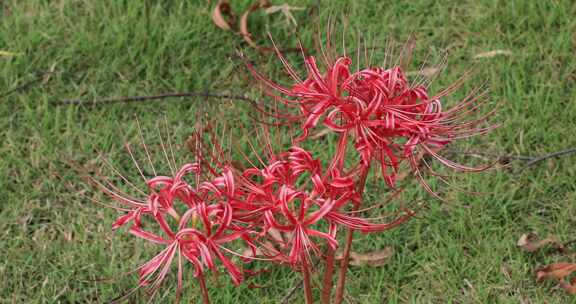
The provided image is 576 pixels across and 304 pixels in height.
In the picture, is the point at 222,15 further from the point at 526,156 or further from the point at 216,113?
the point at 526,156

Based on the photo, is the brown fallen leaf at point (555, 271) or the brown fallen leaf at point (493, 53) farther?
the brown fallen leaf at point (493, 53)

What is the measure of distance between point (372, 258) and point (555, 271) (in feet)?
2.28

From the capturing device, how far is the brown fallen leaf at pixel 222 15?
13.9 ft

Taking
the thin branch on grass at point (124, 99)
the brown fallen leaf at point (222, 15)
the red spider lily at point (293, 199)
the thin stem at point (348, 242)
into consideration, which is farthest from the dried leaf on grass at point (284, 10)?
the red spider lily at point (293, 199)

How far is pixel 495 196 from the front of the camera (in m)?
3.69

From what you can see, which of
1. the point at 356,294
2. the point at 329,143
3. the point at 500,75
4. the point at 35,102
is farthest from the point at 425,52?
the point at 35,102

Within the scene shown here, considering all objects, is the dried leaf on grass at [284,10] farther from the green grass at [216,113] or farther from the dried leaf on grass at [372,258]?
the dried leaf on grass at [372,258]

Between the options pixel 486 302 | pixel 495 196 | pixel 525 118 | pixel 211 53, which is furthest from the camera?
pixel 211 53

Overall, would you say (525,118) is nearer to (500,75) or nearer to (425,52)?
(500,75)

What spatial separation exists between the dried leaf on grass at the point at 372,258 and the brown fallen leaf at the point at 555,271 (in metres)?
0.58

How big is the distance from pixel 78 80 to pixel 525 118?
6.82 feet

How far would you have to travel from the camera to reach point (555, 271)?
11.2 ft

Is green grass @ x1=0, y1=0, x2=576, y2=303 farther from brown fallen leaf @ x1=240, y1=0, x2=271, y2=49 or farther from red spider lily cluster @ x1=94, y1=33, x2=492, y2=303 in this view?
red spider lily cluster @ x1=94, y1=33, x2=492, y2=303

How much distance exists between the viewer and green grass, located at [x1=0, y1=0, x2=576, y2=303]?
3.47m
